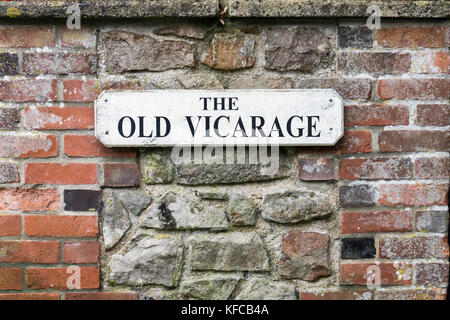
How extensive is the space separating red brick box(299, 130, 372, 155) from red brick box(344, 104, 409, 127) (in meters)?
0.04

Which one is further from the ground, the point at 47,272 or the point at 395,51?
the point at 395,51

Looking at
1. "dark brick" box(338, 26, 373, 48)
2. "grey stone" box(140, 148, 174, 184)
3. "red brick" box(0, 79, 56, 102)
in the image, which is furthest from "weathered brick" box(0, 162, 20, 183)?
"dark brick" box(338, 26, 373, 48)

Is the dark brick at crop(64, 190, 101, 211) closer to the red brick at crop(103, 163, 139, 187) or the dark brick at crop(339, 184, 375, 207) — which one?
the red brick at crop(103, 163, 139, 187)

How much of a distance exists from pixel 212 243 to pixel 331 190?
1.55ft

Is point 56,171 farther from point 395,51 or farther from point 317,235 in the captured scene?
point 395,51

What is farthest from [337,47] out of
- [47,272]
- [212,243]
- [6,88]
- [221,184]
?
[47,272]

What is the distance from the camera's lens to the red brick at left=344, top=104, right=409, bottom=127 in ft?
4.76

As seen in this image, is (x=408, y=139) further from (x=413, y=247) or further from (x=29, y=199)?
(x=29, y=199)

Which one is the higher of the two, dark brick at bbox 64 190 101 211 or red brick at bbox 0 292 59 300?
dark brick at bbox 64 190 101 211

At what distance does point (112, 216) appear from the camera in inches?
57.7

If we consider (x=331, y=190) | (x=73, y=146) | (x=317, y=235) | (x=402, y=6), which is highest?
(x=402, y=6)

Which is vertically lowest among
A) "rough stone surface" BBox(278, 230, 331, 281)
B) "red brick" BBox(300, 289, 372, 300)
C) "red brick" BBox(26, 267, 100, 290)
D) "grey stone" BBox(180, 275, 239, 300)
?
"red brick" BBox(300, 289, 372, 300)

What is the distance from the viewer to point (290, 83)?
1.45m

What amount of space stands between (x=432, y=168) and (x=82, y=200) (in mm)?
1258
